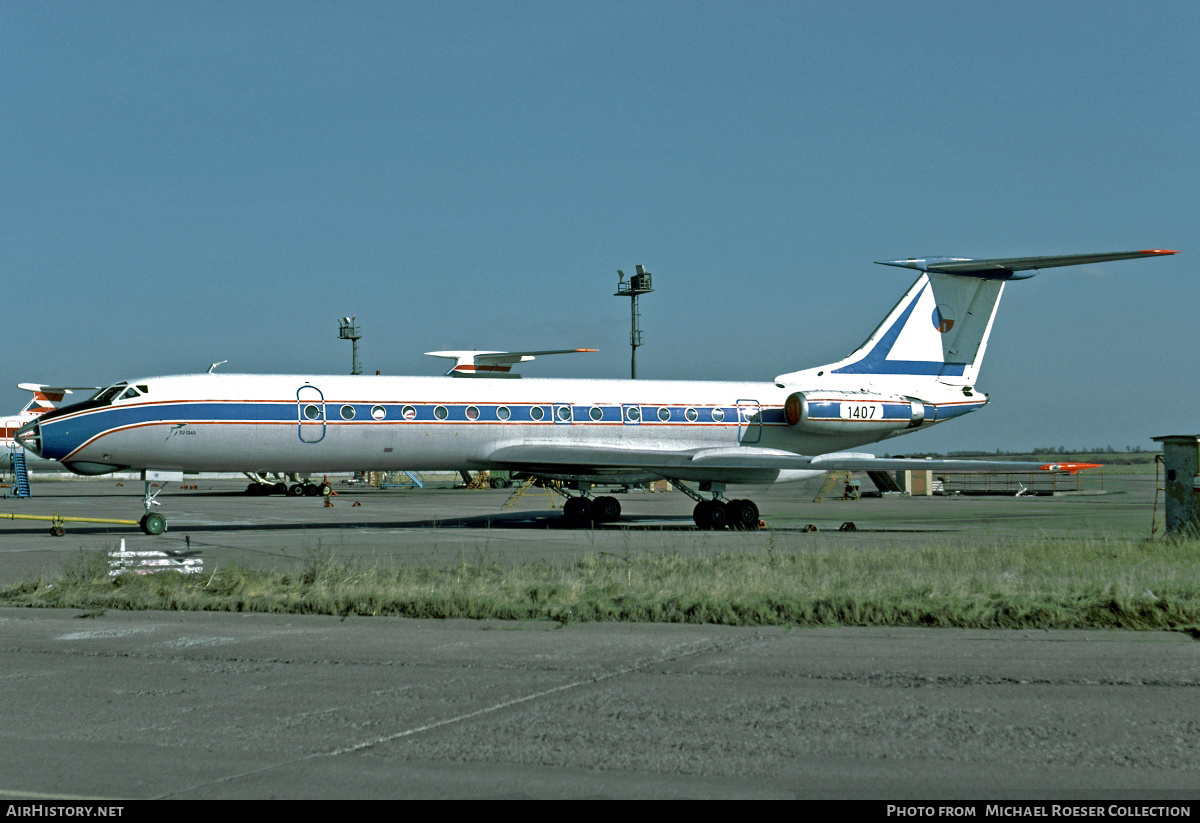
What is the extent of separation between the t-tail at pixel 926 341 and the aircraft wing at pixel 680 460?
3.69 meters

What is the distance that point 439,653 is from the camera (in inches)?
329

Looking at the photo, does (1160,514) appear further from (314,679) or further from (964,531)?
(314,679)

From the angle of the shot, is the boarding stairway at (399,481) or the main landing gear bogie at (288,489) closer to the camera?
the main landing gear bogie at (288,489)

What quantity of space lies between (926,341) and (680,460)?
8.22 metres

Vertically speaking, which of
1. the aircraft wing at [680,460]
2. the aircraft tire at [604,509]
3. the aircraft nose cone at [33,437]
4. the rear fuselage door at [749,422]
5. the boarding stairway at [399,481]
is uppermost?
the rear fuselage door at [749,422]

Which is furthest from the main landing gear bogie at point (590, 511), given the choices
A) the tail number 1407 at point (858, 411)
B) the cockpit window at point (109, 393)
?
the cockpit window at point (109, 393)

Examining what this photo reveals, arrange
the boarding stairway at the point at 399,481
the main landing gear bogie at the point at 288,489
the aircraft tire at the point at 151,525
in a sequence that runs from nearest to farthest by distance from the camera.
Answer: the aircraft tire at the point at 151,525
the main landing gear bogie at the point at 288,489
the boarding stairway at the point at 399,481

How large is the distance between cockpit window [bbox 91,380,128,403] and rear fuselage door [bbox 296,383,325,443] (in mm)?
3505

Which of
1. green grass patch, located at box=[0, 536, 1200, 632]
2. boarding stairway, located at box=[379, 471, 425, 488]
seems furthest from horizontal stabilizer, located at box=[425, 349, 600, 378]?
boarding stairway, located at box=[379, 471, 425, 488]

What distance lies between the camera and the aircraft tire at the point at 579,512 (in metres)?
26.0

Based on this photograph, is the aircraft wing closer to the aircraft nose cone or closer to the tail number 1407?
the tail number 1407

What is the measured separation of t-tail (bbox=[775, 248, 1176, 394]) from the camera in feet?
90.5

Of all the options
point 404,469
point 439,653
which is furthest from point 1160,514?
point 439,653

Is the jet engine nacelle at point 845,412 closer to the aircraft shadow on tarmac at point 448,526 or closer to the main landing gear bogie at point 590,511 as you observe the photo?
the aircraft shadow on tarmac at point 448,526
